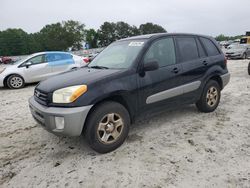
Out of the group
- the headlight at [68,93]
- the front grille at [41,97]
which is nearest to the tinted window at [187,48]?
the headlight at [68,93]

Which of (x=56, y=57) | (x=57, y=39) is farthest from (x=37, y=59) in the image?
(x=57, y=39)

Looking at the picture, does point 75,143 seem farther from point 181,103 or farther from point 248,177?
point 248,177

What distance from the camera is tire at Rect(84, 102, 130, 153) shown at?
326cm

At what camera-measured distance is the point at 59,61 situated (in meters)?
9.81

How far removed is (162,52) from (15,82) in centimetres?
715

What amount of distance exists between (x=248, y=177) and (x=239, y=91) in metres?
4.66

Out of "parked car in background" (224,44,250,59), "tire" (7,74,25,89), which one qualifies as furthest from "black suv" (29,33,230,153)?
"parked car in background" (224,44,250,59)

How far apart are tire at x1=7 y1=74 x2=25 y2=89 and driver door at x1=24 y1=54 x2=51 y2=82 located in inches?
11.1

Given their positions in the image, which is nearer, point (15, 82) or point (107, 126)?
point (107, 126)

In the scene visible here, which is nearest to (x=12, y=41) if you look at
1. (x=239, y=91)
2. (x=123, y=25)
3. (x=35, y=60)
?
(x=123, y=25)

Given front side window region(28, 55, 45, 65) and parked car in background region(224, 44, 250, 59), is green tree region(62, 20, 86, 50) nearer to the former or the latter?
parked car in background region(224, 44, 250, 59)

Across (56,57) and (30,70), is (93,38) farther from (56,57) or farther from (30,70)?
(30,70)

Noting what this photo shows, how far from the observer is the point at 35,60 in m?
9.42

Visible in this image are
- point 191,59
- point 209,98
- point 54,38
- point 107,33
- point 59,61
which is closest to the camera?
point 191,59
